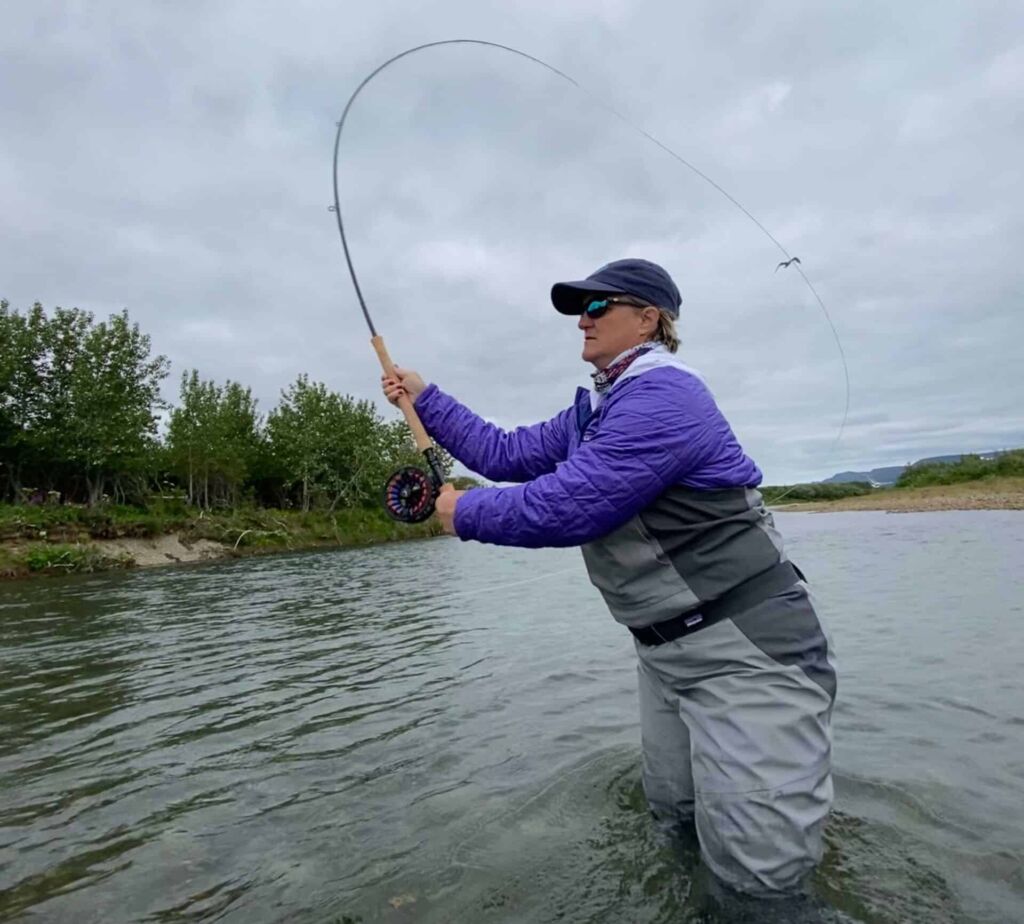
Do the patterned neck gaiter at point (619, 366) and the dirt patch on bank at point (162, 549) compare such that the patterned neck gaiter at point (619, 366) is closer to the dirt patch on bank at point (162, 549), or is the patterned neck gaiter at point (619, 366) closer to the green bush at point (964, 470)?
the dirt patch on bank at point (162, 549)

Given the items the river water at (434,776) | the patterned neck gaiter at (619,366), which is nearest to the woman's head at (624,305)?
the patterned neck gaiter at (619,366)

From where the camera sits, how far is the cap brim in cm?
353

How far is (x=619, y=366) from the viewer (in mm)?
3480

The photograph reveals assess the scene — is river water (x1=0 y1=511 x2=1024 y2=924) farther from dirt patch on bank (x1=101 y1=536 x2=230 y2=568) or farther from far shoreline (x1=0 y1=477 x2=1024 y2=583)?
dirt patch on bank (x1=101 y1=536 x2=230 y2=568)

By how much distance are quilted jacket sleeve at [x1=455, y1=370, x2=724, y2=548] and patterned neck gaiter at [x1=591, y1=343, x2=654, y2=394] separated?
1.21 feet

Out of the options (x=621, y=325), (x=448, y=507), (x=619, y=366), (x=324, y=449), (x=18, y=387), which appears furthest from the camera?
(x=324, y=449)

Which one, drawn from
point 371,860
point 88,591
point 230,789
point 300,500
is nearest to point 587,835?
point 371,860

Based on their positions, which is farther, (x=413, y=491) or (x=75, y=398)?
Answer: (x=75, y=398)

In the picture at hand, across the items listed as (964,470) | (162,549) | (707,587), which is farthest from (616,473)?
(964,470)

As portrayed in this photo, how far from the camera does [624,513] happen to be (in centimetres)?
297

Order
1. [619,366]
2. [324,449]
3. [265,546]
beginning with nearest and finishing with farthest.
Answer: [619,366]
[265,546]
[324,449]

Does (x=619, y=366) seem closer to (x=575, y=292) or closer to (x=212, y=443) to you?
(x=575, y=292)

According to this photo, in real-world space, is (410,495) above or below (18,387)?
below

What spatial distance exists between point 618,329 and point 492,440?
126 centimetres
